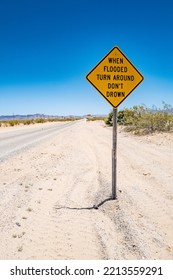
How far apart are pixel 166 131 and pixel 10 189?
49.9 feet

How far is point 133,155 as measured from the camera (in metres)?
12.6

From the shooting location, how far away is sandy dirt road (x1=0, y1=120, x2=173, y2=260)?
410 centimetres

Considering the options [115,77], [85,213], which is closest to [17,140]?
[115,77]

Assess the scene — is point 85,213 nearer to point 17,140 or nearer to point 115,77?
point 115,77

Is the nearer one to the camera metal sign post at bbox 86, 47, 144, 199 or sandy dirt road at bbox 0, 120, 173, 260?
sandy dirt road at bbox 0, 120, 173, 260

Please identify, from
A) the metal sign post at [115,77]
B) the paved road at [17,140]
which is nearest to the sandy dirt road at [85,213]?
the metal sign post at [115,77]

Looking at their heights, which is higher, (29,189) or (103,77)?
(103,77)

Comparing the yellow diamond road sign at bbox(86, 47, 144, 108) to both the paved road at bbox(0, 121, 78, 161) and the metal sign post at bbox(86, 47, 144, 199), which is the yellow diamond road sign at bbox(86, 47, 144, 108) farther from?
the paved road at bbox(0, 121, 78, 161)

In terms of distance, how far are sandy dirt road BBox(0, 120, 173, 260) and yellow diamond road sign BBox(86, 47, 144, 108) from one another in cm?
205

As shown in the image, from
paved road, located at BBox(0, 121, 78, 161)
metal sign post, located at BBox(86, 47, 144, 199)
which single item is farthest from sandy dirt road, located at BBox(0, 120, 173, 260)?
paved road, located at BBox(0, 121, 78, 161)

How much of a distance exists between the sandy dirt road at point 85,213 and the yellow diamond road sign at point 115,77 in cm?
205

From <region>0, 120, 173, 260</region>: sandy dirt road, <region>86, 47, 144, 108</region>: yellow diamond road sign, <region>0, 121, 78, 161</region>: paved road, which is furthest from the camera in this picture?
<region>0, 121, 78, 161</region>: paved road

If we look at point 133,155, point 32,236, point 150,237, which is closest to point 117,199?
point 150,237
